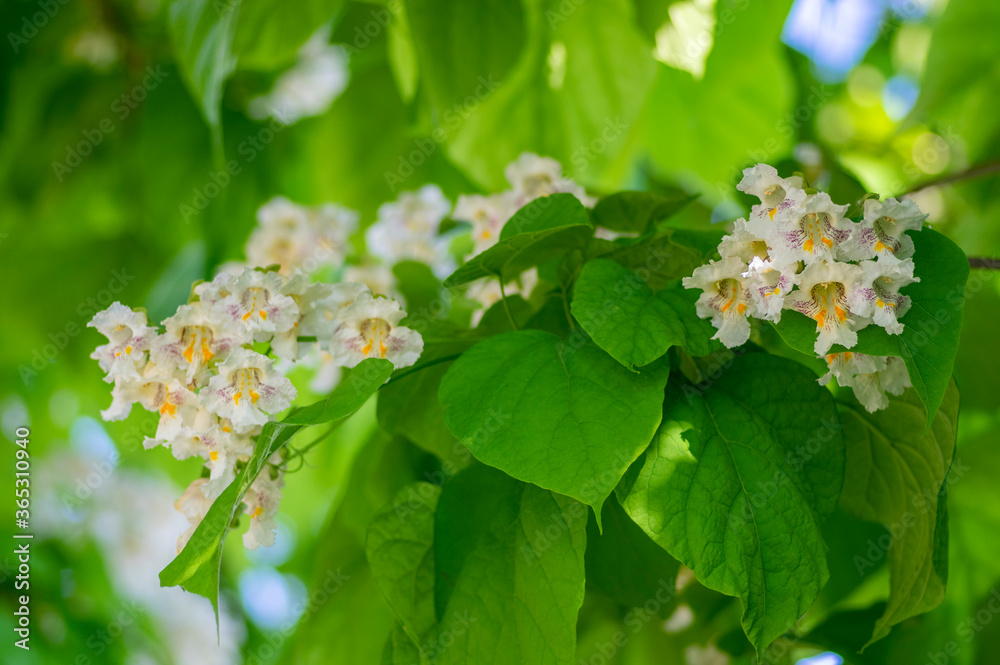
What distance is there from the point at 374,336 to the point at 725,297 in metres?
0.20

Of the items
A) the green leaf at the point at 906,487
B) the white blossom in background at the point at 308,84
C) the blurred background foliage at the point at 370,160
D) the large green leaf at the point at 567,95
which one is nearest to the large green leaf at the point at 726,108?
the blurred background foliage at the point at 370,160

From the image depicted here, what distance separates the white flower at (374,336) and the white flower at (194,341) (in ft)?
0.19

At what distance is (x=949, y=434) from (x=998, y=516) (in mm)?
350

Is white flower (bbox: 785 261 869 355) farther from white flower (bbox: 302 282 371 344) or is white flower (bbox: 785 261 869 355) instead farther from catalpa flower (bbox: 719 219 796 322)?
white flower (bbox: 302 282 371 344)

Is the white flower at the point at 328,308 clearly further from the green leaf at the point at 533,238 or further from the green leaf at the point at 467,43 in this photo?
the green leaf at the point at 467,43

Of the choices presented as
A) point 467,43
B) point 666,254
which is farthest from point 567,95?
point 666,254

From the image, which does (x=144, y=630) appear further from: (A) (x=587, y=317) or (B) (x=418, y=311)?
(A) (x=587, y=317)

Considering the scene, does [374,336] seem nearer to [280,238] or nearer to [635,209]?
[635,209]

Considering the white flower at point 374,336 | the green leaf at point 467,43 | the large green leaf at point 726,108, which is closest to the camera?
the white flower at point 374,336

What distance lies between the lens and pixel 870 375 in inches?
16.7

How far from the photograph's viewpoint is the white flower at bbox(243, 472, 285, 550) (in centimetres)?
44

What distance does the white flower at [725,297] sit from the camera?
400mm

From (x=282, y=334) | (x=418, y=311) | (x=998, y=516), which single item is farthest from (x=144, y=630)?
(x=998, y=516)

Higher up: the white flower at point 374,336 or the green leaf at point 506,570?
the white flower at point 374,336
